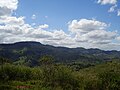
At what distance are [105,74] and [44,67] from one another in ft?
64.5

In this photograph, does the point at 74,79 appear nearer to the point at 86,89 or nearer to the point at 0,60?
the point at 86,89

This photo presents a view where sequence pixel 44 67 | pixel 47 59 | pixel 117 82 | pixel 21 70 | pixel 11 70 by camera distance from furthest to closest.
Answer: pixel 21 70
pixel 11 70
pixel 47 59
pixel 44 67
pixel 117 82

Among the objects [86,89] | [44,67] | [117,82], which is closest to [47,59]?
[44,67]

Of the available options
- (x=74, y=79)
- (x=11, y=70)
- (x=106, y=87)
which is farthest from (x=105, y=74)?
(x=11, y=70)

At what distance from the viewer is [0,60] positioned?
13375 cm

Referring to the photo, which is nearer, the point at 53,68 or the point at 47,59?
the point at 53,68

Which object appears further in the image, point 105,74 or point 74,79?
point 74,79

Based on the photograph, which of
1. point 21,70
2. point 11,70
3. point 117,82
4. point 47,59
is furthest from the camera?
point 21,70

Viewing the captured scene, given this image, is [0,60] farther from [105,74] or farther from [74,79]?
[105,74]

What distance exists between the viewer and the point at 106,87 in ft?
207

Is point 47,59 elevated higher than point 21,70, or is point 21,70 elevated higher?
point 47,59

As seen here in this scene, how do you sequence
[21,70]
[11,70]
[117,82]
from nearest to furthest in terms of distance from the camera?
[117,82] < [11,70] < [21,70]

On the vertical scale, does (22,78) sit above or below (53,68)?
below

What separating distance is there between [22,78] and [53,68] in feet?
176
